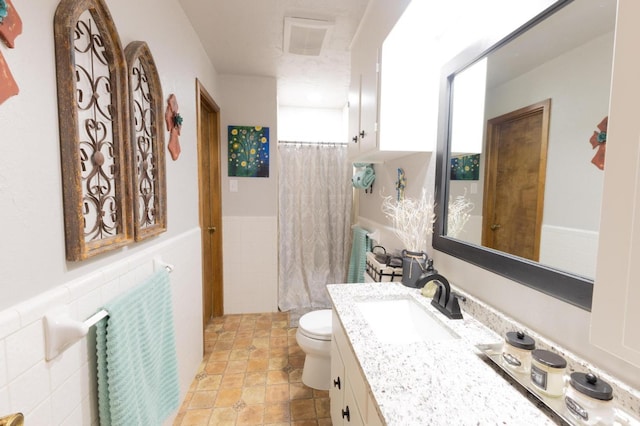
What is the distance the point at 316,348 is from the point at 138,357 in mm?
1043

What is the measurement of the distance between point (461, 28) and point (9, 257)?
1.72 meters

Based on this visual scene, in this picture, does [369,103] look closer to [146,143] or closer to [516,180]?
[516,180]

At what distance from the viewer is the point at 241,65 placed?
2.55m

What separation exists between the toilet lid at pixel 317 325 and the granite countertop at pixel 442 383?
82cm

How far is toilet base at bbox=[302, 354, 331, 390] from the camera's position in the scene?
6.04ft

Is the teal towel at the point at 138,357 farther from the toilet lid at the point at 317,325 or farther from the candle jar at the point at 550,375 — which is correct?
the candle jar at the point at 550,375

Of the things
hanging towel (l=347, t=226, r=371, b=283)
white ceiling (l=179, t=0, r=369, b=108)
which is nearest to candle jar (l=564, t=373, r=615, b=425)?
hanging towel (l=347, t=226, r=371, b=283)

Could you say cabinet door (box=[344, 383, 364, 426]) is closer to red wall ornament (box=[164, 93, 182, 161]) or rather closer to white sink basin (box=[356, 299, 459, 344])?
white sink basin (box=[356, 299, 459, 344])

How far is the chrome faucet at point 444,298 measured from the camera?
1.08 meters

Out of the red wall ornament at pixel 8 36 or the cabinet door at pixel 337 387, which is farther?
the cabinet door at pixel 337 387

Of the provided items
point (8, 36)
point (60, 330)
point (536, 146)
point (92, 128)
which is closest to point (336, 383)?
point (60, 330)

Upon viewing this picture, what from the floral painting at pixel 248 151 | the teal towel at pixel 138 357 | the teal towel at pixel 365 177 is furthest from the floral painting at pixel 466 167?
the floral painting at pixel 248 151

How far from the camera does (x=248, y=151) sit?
2.82m

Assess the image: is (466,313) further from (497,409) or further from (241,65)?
(241,65)
